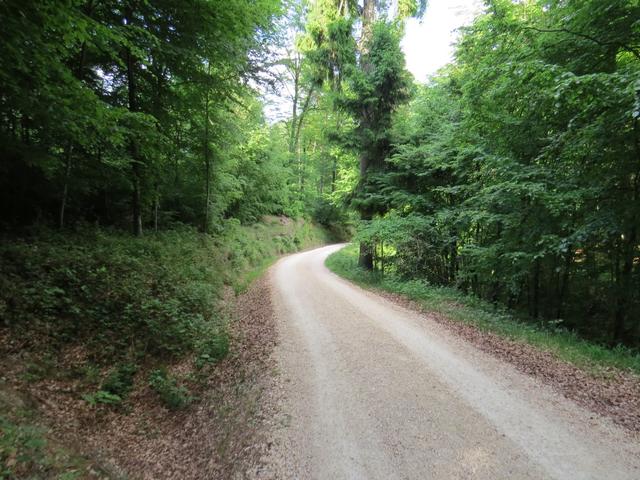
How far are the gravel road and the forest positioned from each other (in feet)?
6.87

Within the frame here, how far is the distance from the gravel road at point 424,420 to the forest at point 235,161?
82.5 inches

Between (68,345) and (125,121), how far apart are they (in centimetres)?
476

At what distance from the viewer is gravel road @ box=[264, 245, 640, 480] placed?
3.36 meters

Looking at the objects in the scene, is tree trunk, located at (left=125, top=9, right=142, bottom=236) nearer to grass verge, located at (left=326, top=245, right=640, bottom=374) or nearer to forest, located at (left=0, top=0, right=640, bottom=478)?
forest, located at (left=0, top=0, right=640, bottom=478)

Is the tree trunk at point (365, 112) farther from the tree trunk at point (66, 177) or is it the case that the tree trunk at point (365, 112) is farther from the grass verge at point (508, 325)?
the tree trunk at point (66, 177)

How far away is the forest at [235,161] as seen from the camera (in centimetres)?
536

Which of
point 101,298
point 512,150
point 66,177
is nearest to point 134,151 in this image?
point 66,177

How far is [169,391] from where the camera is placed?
5070mm

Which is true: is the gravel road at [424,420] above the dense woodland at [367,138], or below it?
below

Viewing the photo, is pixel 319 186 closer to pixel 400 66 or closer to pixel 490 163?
pixel 400 66

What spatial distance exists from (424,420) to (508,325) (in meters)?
5.14

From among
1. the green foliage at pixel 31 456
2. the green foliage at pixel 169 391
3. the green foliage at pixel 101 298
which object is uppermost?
the green foliage at pixel 101 298

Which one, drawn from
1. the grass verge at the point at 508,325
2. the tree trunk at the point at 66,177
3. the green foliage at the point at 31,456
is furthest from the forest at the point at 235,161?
the green foliage at the point at 31,456

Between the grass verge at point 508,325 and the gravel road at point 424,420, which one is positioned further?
the grass verge at point 508,325
